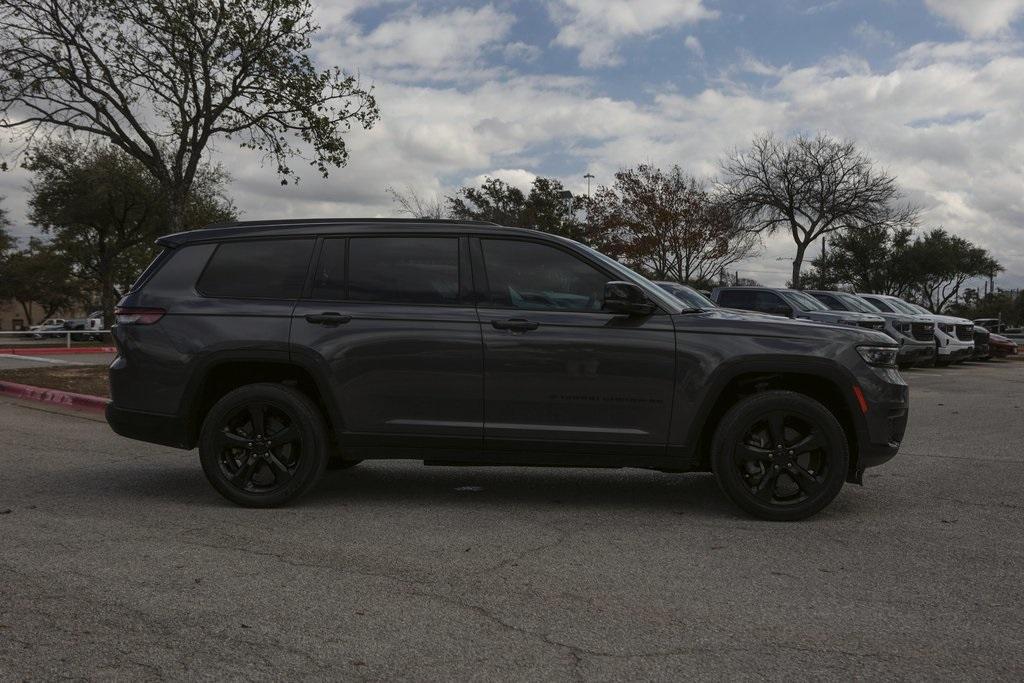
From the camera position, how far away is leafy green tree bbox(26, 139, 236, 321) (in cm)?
3912

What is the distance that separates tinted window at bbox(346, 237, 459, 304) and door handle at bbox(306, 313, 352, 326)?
0.55 ft

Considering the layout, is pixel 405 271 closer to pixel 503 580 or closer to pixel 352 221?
pixel 352 221

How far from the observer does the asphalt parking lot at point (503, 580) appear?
3.28 meters

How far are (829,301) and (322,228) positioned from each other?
1850 cm

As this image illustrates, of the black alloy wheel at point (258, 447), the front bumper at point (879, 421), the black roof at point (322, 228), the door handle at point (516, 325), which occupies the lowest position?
the black alloy wheel at point (258, 447)

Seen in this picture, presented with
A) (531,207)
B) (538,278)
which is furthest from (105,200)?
(538,278)

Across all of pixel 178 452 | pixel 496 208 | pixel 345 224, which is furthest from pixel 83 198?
pixel 345 224

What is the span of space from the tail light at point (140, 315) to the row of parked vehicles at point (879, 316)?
37.8 ft

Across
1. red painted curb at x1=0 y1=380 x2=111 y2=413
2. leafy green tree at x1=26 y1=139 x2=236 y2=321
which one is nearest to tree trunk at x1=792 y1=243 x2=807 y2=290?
leafy green tree at x1=26 y1=139 x2=236 y2=321

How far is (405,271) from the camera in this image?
18.9 feet

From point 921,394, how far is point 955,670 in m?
12.5

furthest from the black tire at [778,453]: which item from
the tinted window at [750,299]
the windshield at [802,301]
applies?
the windshield at [802,301]

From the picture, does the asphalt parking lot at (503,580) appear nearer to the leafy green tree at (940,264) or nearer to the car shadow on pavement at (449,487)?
the car shadow on pavement at (449,487)

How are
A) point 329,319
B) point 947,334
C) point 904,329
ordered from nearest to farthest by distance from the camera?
point 329,319, point 904,329, point 947,334
